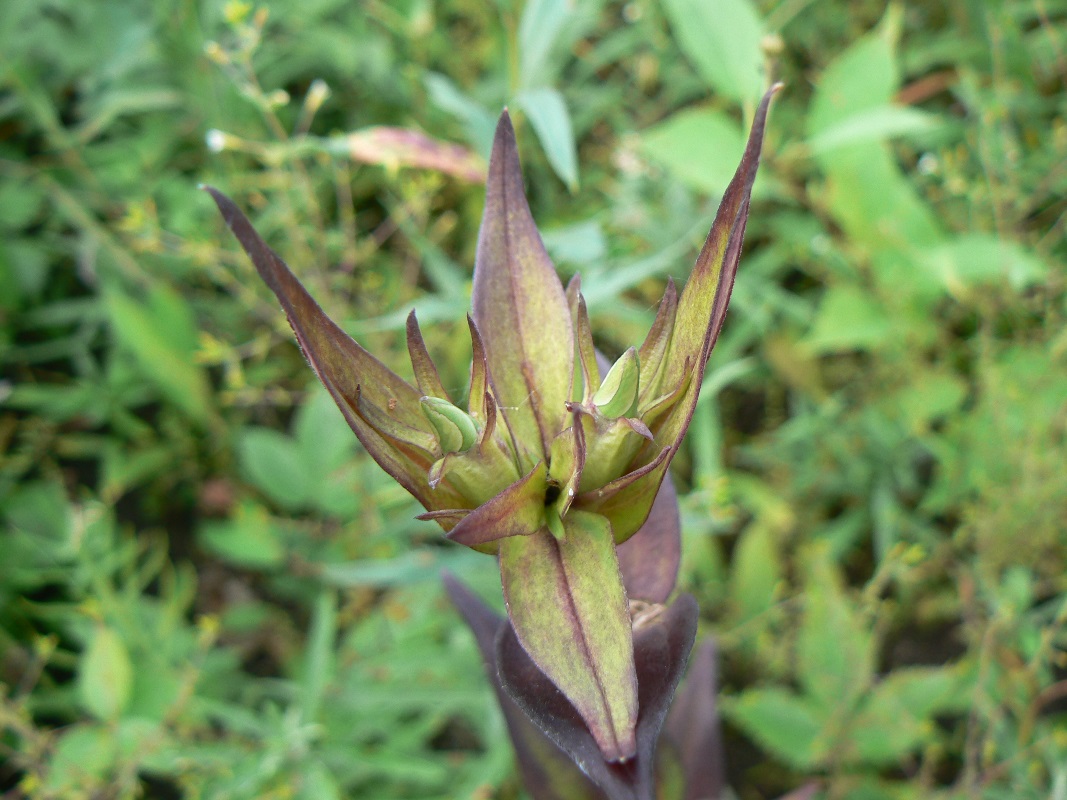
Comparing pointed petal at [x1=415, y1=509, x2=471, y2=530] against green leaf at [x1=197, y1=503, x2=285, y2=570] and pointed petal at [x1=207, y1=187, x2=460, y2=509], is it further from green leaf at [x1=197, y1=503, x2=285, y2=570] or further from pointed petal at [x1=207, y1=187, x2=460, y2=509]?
green leaf at [x1=197, y1=503, x2=285, y2=570]

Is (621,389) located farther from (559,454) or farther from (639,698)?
(639,698)

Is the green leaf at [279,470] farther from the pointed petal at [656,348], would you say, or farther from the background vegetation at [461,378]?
the pointed petal at [656,348]

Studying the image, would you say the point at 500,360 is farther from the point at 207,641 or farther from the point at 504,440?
the point at 207,641

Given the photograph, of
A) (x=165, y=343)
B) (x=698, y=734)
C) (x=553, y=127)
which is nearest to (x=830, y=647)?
(x=698, y=734)

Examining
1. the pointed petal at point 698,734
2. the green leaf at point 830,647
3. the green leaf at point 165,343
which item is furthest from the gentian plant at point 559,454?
the green leaf at point 165,343

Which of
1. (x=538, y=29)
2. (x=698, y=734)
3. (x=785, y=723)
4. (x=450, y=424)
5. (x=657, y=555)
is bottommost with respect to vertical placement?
(x=785, y=723)

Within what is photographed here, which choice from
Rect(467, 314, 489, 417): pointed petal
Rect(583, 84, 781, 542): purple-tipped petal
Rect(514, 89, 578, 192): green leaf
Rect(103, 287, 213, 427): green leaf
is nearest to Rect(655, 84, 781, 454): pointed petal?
Rect(583, 84, 781, 542): purple-tipped petal
